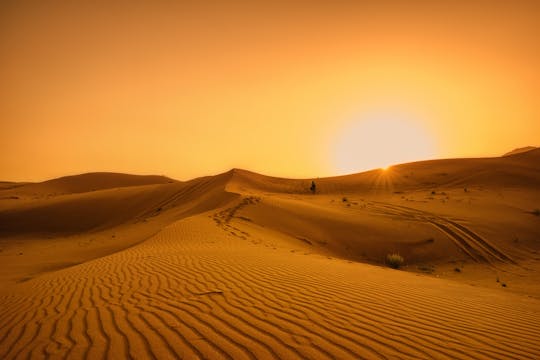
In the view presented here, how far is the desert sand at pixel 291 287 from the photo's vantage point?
3.47 meters

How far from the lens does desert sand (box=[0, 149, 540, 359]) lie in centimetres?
347

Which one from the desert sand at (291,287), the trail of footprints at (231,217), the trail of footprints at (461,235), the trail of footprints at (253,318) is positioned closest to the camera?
the trail of footprints at (253,318)

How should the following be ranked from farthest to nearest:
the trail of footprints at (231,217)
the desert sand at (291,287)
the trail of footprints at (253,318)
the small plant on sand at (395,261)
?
the trail of footprints at (231,217) → the small plant on sand at (395,261) → the desert sand at (291,287) → the trail of footprints at (253,318)

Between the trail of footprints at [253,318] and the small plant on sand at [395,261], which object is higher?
the trail of footprints at [253,318]

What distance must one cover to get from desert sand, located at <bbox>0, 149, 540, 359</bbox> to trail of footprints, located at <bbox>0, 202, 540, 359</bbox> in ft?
0.08

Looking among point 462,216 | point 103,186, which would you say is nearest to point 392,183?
point 462,216

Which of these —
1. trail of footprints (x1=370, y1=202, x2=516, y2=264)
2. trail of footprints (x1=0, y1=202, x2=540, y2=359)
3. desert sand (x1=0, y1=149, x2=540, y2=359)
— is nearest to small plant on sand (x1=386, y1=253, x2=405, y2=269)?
desert sand (x1=0, y1=149, x2=540, y2=359)

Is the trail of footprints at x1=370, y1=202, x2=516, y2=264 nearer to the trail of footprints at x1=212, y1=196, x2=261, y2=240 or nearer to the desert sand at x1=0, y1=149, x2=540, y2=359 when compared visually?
the desert sand at x1=0, y1=149, x2=540, y2=359

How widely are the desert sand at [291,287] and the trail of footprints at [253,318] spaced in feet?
0.08

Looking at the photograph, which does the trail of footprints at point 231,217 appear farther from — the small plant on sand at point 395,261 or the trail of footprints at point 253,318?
the trail of footprints at point 253,318

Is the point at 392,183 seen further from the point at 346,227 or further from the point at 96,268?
the point at 96,268

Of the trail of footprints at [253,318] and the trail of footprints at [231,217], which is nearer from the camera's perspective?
the trail of footprints at [253,318]

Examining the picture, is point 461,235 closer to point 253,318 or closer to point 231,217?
point 231,217

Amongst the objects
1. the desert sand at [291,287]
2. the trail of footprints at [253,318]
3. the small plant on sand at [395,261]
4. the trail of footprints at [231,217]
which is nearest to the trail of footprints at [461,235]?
the desert sand at [291,287]
